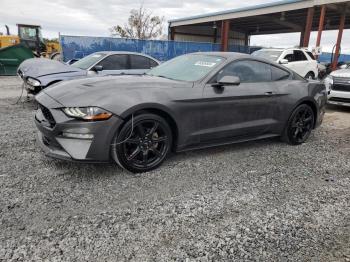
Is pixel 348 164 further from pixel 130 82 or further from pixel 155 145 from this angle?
pixel 130 82

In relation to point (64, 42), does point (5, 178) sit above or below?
below

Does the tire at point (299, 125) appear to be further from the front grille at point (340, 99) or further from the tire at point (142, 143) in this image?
the front grille at point (340, 99)

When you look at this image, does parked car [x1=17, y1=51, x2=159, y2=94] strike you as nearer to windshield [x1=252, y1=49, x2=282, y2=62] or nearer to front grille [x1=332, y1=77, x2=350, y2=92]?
front grille [x1=332, y1=77, x2=350, y2=92]

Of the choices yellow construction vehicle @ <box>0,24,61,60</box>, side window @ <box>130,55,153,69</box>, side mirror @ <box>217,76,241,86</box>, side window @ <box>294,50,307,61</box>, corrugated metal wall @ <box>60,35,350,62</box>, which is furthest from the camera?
yellow construction vehicle @ <box>0,24,61,60</box>

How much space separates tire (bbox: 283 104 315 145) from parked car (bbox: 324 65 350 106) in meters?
3.74

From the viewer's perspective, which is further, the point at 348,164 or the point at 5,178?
the point at 348,164

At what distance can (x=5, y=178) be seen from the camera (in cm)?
318

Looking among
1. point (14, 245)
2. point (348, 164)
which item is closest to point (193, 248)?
point (14, 245)

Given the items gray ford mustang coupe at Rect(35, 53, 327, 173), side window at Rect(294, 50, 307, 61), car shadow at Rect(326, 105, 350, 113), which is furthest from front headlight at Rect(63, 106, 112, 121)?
side window at Rect(294, 50, 307, 61)

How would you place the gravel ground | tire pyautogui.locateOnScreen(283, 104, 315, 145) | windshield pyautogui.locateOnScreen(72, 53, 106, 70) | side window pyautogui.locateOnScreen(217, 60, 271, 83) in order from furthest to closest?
windshield pyautogui.locateOnScreen(72, 53, 106, 70) < tire pyautogui.locateOnScreen(283, 104, 315, 145) < side window pyautogui.locateOnScreen(217, 60, 271, 83) < the gravel ground

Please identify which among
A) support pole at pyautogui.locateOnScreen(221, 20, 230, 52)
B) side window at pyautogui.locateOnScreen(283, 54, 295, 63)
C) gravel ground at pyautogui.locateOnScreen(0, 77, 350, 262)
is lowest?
gravel ground at pyautogui.locateOnScreen(0, 77, 350, 262)

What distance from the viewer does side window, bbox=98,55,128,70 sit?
750 centimetres

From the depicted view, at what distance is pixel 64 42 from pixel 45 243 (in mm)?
15545

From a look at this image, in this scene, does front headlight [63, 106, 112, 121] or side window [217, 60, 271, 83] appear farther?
side window [217, 60, 271, 83]
